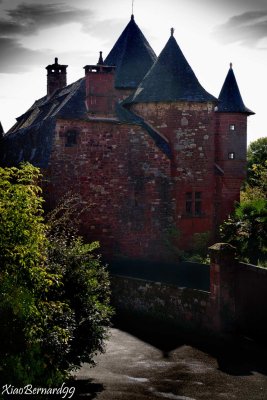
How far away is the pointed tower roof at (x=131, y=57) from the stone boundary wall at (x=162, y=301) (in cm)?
1463

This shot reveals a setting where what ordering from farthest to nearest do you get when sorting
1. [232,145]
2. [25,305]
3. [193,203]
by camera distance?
[232,145], [193,203], [25,305]

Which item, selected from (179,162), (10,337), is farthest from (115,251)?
(10,337)

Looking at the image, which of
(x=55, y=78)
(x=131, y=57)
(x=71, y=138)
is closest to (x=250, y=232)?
(x=71, y=138)

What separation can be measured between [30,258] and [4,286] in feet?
2.13

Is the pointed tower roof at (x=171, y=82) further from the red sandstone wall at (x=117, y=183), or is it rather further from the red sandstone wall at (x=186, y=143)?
the red sandstone wall at (x=117, y=183)

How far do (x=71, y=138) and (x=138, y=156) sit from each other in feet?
11.7

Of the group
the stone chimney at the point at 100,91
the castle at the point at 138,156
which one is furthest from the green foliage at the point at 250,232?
the stone chimney at the point at 100,91

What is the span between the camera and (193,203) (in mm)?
30891

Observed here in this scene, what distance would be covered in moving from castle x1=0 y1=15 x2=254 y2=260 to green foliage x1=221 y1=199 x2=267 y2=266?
7.51m

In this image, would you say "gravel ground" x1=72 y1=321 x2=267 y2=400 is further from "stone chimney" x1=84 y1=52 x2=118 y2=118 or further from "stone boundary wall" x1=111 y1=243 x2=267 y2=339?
"stone chimney" x1=84 y1=52 x2=118 y2=118

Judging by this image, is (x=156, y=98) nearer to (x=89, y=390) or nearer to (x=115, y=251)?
(x=115, y=251)

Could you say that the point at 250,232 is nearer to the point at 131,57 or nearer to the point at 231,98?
the point at 131,57

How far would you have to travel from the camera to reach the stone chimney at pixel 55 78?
41.9 m

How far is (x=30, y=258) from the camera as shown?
10094 millimetres
